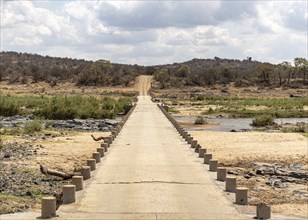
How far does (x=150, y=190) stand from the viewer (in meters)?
15.7

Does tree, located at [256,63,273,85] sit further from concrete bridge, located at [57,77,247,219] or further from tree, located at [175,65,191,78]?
concrete bridge, located at [57,77,247,219]

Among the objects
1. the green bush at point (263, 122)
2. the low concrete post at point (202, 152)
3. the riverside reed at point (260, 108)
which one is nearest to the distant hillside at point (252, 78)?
the riverside reed at point (260, 108)

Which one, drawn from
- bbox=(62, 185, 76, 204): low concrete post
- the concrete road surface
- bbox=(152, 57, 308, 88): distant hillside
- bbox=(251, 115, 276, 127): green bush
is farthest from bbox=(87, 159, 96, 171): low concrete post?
bbox=(152, 57, 308, 88): distant hillside

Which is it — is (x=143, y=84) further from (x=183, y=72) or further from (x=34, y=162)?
(x=34, y=162)

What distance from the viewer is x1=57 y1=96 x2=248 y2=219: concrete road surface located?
13.3m

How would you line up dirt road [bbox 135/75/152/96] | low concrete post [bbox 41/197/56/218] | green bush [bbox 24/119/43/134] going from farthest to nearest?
dirt road [bbox 135/75/152/96], green bush [bbox 24/119/43/134], low concrete post [bbox 41/197/56/218]

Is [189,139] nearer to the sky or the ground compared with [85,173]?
nearer to the sky

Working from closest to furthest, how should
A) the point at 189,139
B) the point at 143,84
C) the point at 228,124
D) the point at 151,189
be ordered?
the point at 151,189, the point at 189,139, the point at 228,124, the point at 143,84

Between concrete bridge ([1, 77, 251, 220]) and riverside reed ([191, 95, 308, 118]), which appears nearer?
concrete bridge ([1, 77, 251, 220])

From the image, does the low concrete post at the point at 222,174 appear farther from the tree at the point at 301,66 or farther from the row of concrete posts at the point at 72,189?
the tree at the point at 301,66

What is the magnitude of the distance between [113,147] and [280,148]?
996 centimetres

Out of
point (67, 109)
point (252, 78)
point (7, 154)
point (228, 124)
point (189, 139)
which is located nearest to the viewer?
point (7, 154)

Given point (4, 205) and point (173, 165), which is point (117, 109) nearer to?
point (173, 165)

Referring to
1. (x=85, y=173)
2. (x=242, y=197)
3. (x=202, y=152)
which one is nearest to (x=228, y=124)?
(x=202, y=152)
